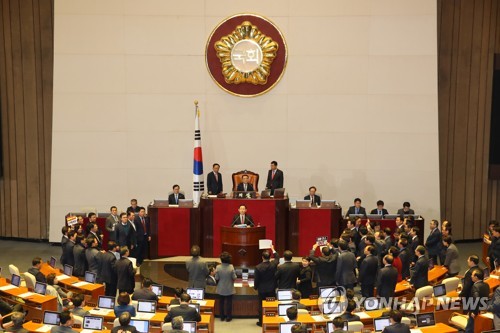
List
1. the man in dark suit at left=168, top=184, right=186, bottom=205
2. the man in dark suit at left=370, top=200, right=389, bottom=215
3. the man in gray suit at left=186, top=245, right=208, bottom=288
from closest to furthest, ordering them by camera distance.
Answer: the man in gray suit at left=186, top=245, right=208, bottom=288, the man in dark suit at left=168, top=184, right=186, bottom=205, the man in dark suit at left=370, top=200, right=389, bottom=215

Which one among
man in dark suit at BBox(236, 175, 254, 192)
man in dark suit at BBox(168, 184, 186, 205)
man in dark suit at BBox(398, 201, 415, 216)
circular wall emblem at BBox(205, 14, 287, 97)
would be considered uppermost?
circular wall emblem at BBox(205, 14, 287, 97)

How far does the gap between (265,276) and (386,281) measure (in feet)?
6.81

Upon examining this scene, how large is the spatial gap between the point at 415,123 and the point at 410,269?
599 centimetres

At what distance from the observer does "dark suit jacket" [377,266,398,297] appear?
1246 centimetres

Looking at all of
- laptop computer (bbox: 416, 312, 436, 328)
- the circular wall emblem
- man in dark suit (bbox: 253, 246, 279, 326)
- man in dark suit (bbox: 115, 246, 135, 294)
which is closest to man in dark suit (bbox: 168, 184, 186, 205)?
the circular wall emblem

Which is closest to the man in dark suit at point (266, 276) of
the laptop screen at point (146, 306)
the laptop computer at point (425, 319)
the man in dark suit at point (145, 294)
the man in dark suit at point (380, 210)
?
the man in dark suit at point (145, 294)

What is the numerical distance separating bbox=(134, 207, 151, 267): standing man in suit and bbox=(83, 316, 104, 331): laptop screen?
18.7ft

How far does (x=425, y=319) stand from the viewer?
1102 cm

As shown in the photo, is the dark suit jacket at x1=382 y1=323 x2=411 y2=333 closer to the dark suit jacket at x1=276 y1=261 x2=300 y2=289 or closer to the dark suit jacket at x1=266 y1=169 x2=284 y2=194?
the dark suit jacket at x1=276 y1=261 x2=300 y2=289

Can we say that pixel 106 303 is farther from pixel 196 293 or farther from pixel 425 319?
pixel 425 319

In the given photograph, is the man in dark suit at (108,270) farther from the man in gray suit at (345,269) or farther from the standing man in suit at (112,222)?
the man in gray suit at (345,269)

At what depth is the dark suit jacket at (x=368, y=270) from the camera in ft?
42.9

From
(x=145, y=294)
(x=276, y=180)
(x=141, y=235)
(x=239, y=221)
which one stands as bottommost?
(x=145, y=294)

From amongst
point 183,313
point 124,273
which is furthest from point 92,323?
point 124,273
